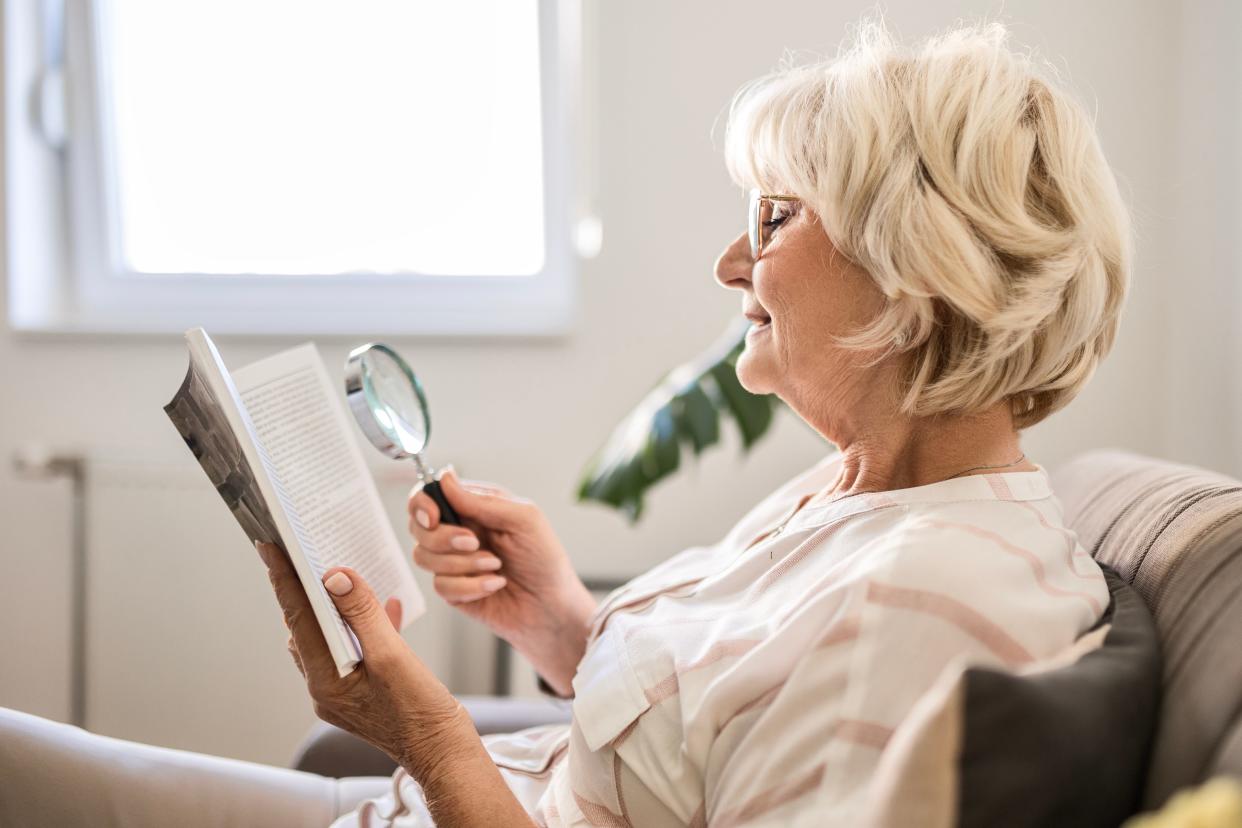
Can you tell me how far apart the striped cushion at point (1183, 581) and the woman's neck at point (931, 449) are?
0.45 ft

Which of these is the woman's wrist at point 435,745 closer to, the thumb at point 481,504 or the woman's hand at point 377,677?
the woman's hand at point 377,677

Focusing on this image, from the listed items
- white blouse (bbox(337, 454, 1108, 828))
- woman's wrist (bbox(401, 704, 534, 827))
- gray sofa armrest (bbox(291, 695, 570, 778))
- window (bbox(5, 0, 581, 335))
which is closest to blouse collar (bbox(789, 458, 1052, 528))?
white blouse (bbox(337, 454, 1108, 828))

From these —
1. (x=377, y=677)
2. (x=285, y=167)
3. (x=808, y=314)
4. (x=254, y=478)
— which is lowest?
(x=377, y=677)

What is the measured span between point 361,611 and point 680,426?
2.57 feet

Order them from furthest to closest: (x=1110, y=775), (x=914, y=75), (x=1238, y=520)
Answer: (x=914, y=75) → (x=1238, y=520) → (x=1110, y=775)

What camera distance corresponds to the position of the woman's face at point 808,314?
41.9 inches

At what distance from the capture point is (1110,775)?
2.19 feet

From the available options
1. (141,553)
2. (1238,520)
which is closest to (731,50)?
(1238,520)

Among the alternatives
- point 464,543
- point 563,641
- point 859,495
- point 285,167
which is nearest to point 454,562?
point 464,543

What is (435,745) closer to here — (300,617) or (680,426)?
(300,617)

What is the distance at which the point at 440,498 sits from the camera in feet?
4.23

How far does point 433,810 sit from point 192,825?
32cm

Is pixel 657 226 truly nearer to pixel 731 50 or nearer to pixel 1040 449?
pixel 731 50

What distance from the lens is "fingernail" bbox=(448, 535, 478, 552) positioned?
4.21ft
